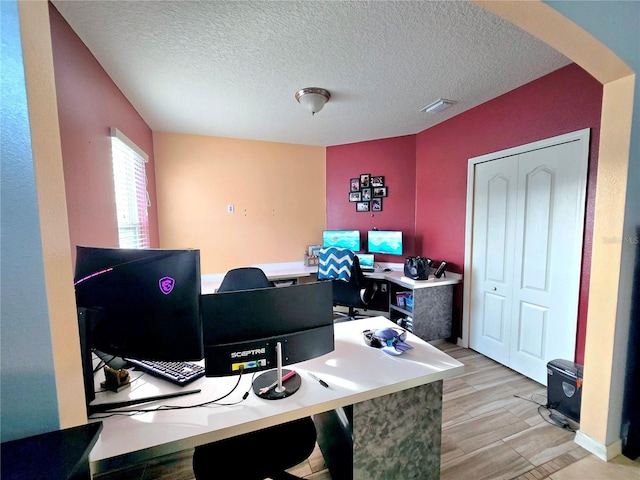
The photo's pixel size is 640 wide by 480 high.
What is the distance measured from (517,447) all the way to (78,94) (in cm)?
339

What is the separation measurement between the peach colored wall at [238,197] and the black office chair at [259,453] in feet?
8.58

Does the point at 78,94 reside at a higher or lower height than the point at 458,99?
lower

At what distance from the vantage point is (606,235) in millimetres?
1462

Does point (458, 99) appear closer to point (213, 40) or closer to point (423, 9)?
point (423, 9)

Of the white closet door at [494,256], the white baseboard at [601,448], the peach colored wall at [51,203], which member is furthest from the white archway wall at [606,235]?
the peach colored wall at [51,203]

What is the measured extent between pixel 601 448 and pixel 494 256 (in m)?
1.49

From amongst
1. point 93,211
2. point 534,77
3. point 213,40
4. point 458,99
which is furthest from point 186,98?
point 534,77

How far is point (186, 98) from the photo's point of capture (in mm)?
2260

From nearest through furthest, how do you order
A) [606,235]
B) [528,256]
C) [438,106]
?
[606,235] < [528,256] < [438,106]

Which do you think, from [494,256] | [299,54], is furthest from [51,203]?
[494,256]

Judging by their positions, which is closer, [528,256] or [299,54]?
[299,54]

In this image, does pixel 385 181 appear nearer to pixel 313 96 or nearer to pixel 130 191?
pixel 313 96

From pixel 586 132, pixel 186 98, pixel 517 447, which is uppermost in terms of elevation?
pixel 186 98

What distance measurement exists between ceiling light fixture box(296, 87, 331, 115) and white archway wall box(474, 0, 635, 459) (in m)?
1.45
